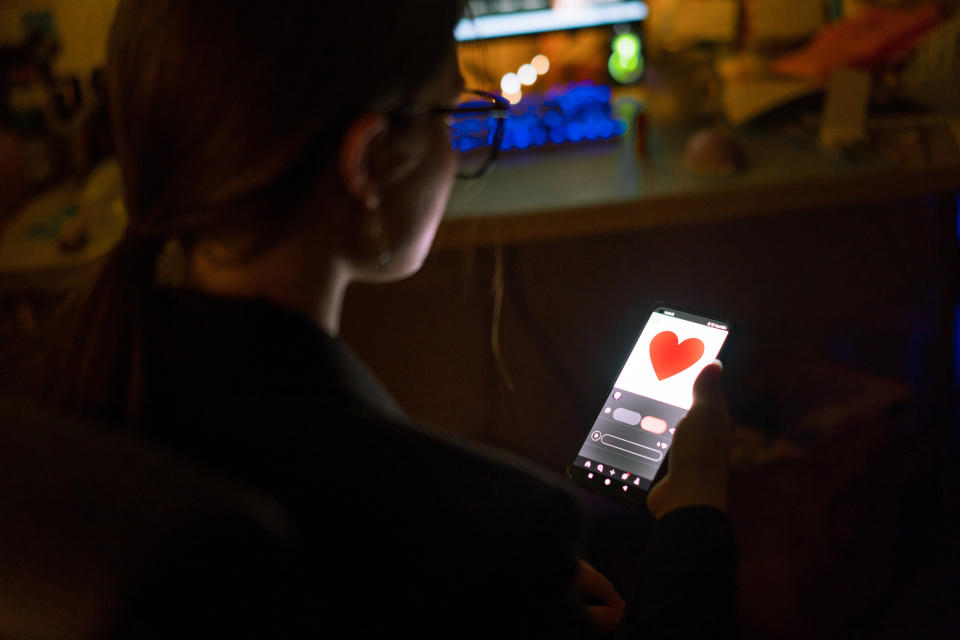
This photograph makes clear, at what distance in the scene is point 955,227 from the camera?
4.52ft

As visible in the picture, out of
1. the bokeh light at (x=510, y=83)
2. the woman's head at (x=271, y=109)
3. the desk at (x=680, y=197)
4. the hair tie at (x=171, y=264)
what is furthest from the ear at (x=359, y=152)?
the bokeh light at (x=510, y=83)

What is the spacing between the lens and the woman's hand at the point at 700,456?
64cm

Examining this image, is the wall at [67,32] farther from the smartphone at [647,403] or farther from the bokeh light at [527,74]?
the smartphone at [647,403]

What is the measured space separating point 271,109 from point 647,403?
49 centimetres

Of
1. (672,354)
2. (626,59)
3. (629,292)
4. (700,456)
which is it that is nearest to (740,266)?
(629,292)

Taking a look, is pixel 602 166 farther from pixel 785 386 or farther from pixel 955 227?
pixel 955 227

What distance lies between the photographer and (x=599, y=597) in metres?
0.70

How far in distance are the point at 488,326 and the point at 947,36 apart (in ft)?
2.99

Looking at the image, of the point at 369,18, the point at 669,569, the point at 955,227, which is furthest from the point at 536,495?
the point at 955,227

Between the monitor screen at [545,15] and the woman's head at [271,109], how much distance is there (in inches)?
47.8

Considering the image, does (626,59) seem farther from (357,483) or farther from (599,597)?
(357,483)

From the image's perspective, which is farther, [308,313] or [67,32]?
[67,32]

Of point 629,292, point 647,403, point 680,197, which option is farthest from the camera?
point 629,292

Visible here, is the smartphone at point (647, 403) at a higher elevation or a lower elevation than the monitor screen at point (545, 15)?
lower
